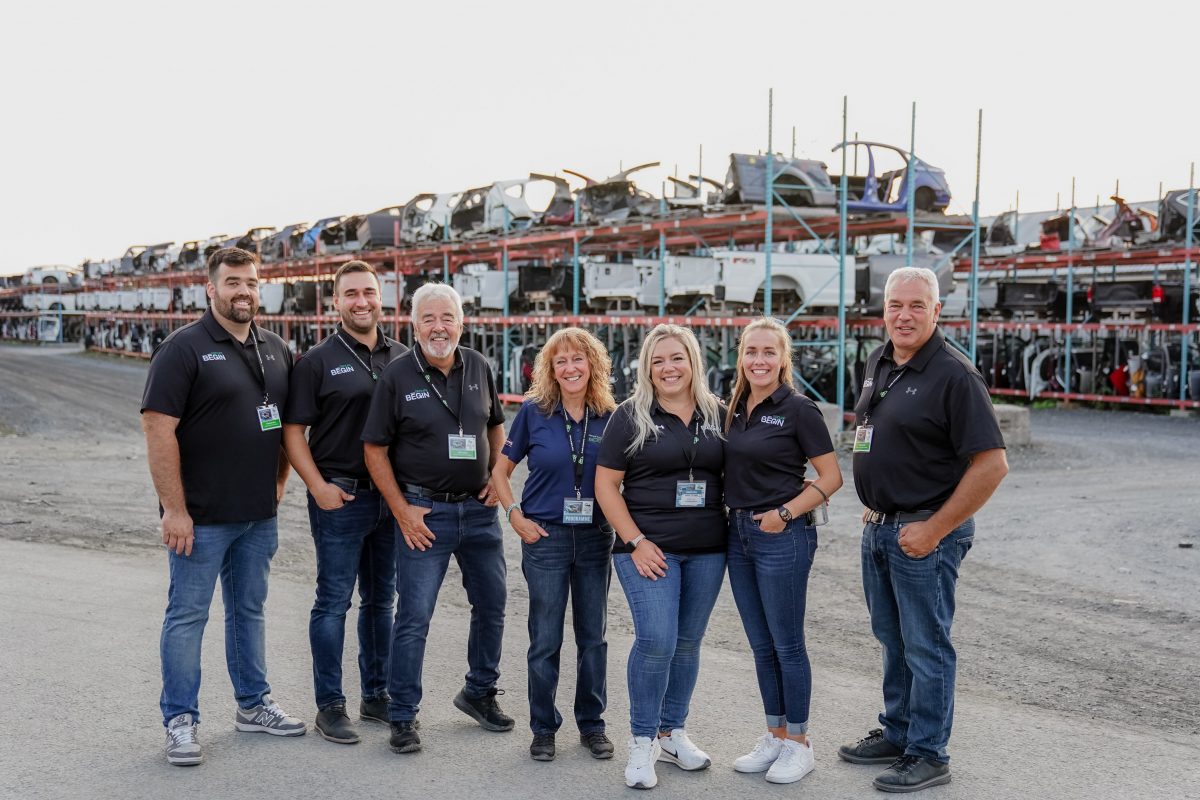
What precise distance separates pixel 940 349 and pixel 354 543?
252 cm

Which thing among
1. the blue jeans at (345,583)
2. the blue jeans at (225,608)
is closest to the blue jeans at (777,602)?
the blue jeans at (345,583)

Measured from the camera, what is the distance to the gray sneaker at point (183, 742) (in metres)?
4.08

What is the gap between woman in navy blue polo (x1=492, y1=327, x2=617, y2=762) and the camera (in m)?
4.24

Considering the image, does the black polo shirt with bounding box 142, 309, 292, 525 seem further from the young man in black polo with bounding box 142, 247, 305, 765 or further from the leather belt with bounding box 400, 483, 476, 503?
the leather belt with bounding box 400, 483, 476, 503

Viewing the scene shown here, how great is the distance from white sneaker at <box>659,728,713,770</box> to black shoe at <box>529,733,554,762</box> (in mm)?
438

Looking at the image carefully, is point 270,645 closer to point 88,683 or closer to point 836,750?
point 88,683

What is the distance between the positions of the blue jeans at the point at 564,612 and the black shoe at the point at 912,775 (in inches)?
44.2

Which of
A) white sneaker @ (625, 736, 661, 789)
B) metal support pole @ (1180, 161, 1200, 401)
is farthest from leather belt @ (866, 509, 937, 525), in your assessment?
metal support pole @ (1180, 161, 1200, 401)

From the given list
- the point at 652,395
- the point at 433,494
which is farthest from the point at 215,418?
the point at 652,395

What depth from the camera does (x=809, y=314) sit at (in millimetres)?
16406

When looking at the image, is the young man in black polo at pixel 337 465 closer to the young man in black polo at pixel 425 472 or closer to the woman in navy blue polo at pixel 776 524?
the young man in black polo at pixel 425 472

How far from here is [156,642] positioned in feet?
18.4

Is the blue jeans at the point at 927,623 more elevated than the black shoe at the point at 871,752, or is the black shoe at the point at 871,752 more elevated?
the blue jeans at the point at 927,623

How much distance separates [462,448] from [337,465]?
57 centimetres
